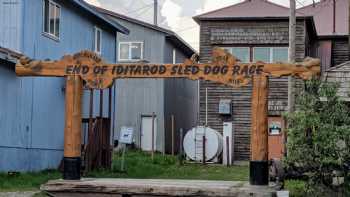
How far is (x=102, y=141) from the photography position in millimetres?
21188

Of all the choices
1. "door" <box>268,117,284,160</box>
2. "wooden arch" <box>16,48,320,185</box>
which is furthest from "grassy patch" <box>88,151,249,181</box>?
"wooden arch" <box>16,48,320,185</box>

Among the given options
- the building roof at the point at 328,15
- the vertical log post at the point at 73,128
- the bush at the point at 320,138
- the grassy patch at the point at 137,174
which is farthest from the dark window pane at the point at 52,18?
the building roof at the point at 328,15

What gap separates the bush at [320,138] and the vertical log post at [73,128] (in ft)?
13.2

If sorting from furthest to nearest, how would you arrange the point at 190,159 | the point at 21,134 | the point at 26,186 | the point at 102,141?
1. the point at 190,159
2. the point at 102,141
3. the point at 21,134
4. the point at 26,186

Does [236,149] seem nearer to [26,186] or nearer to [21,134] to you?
[21,134]

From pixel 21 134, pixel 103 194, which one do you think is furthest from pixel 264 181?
pixel 21 134

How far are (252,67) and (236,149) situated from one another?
56.7 feet

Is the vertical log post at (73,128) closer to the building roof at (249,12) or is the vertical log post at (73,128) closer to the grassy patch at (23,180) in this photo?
the grassy patch at (23,180)

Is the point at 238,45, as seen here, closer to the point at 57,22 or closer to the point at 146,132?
the point at 146,132

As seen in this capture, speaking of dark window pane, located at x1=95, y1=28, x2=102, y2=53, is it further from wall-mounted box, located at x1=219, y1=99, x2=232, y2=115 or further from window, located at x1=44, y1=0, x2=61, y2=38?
wall-mounted box, located at x1=219, y1=99, x2=232, y2=115

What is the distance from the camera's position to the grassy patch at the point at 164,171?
1921 centimetres

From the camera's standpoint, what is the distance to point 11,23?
1830cm

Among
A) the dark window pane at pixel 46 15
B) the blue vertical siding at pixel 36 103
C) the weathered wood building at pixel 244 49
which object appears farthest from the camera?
the weathered wood building at pixel 244 49

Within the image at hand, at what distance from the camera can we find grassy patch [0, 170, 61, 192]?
14883mm
